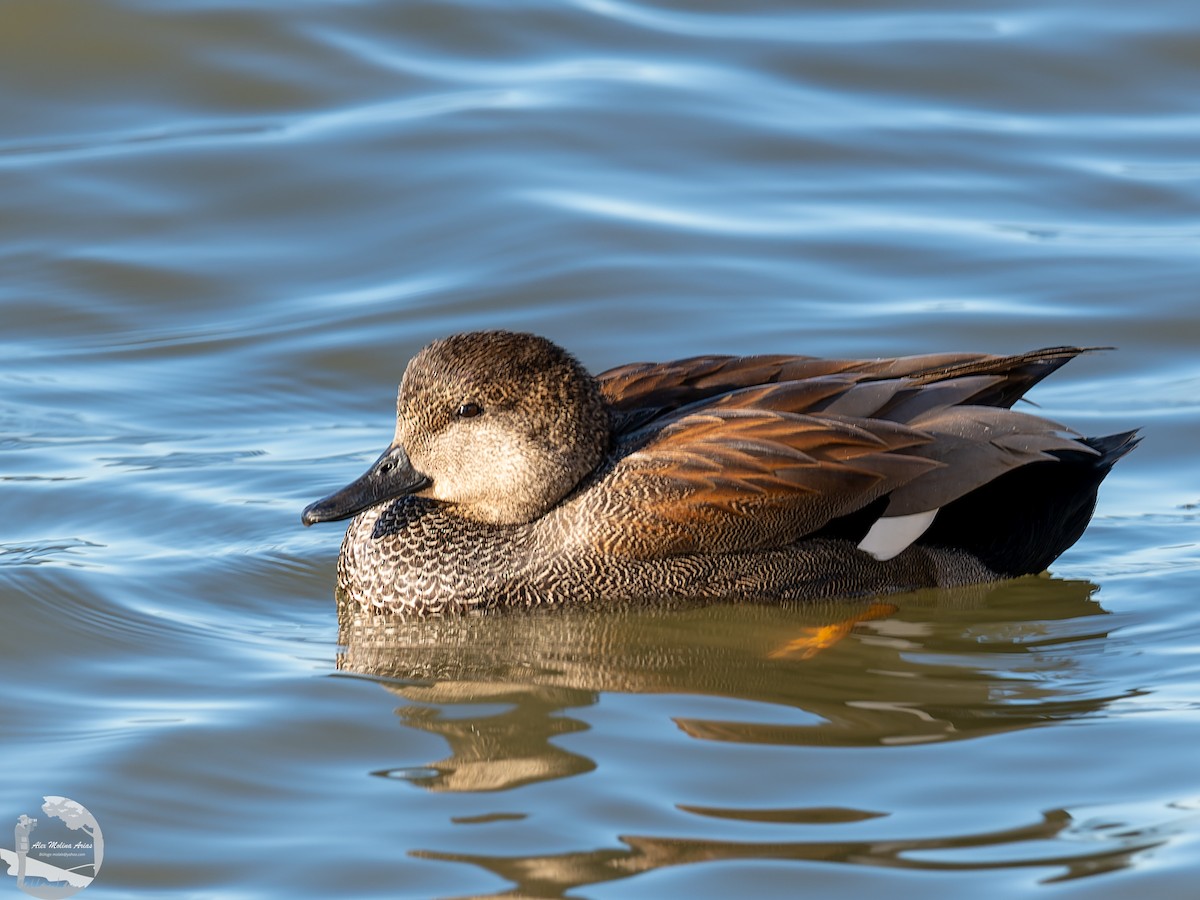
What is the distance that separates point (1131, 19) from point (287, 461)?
8.17 m

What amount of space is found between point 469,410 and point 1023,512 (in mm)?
2054

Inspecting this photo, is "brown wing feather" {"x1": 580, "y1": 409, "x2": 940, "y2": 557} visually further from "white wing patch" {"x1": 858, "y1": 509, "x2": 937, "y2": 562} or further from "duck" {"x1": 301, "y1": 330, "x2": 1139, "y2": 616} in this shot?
"white wing patch" {"x1": 858, "y1": 509, "x2": 937, "y2": 562}

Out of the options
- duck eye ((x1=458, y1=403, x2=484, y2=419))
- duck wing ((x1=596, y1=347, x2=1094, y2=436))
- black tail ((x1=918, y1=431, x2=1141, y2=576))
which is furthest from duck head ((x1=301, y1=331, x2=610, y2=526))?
black tail ((x1=918, y1=431, x2=1141, y2=576))

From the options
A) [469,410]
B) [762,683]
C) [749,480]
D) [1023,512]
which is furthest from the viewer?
[1023,512]

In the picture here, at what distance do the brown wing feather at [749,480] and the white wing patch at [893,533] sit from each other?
197mm

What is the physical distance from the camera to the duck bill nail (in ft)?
24.1

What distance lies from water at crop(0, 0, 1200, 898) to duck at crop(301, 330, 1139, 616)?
191 mm

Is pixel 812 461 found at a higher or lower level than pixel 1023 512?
higher

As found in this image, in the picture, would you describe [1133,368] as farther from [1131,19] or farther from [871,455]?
[1131,19]

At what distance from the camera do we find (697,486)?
7.09 m

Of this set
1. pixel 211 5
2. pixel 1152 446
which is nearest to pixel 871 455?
pixel 1152 446

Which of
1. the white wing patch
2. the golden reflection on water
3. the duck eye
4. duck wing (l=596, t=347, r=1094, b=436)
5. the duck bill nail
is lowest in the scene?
the golden reflection on water

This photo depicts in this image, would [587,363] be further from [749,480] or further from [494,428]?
[749,480]

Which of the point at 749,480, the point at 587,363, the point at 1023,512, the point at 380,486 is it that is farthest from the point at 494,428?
the point at 587,363
